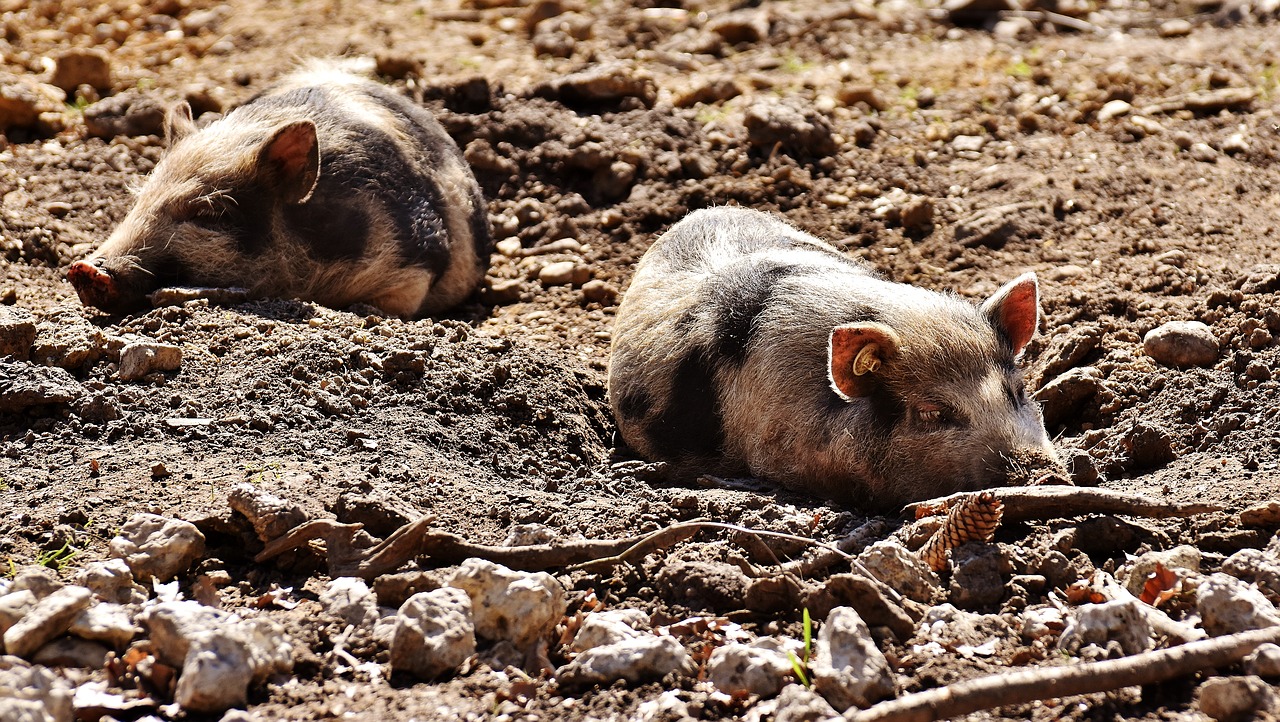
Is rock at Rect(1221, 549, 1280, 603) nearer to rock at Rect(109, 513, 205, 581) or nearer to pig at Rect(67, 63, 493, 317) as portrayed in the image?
rock at Rect(109, 513, 205, 581)

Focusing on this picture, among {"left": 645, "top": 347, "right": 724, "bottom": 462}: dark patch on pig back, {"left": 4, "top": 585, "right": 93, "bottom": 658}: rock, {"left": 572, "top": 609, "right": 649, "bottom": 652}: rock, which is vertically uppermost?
{"left": 4, "top": 585, "right": 93, "bottom": 658}: rock

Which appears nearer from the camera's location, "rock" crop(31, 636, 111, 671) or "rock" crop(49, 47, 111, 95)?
"rock" crop(31, 636, 111, 671)

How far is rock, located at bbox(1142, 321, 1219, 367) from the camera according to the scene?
514 centimetres

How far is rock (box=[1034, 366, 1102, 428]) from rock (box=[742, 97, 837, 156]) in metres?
3.19

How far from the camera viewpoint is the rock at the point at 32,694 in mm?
2422

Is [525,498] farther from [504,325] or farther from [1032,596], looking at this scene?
[504,325]

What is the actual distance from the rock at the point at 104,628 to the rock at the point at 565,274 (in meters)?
4.51

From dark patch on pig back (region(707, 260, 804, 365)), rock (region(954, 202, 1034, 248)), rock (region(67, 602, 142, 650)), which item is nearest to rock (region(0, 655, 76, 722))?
rock (region(67, 602, 142, 650))

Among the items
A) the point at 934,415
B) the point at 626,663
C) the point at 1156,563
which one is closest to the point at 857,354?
the point at 934,415

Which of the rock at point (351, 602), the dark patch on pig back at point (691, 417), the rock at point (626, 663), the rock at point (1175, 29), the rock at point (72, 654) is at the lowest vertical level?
the dark patch on pig back at point (691, 417)

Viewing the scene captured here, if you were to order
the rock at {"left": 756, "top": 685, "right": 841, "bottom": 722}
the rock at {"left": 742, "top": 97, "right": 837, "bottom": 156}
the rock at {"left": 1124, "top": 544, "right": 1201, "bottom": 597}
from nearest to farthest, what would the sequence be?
1. the rock at {"left": 756, "top": 685, "right": 841, "bottom": 722}
2. the rock at {"left": 1124, "top": 544, "right": 1201, "bottom": 597}
3. the rock at {"left": 742, "top": 97, "right": 837, "bottom": 156}

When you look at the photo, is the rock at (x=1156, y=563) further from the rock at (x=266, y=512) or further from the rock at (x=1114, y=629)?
the rock at (x=266, y=512)

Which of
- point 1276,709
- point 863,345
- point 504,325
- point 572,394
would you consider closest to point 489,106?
point 504,325

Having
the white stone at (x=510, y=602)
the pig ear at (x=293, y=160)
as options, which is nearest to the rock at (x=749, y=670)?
Result: the white stone at (x=510, y=602)
